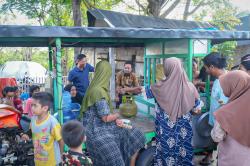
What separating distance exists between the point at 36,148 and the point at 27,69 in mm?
16135

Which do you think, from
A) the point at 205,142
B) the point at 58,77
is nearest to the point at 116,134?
the point at 58,77

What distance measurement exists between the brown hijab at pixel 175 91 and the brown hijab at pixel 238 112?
0.88 m

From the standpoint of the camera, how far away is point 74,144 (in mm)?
2701

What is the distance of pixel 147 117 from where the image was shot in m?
5.06

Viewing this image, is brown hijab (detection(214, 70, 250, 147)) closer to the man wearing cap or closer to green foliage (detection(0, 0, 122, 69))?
the man wearing cap

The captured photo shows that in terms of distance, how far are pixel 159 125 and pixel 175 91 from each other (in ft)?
1.82

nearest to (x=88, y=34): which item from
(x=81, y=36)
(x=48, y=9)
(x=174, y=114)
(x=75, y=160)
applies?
(x=81, y=36)

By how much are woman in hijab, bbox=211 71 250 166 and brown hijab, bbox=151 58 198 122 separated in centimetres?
82

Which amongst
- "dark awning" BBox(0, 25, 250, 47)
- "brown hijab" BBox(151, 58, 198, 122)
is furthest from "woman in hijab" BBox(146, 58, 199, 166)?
"dark awning" BBox(0, 25, 250, 47)

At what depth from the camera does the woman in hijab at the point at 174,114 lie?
3.63 metres

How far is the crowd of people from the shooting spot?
2.72 metres

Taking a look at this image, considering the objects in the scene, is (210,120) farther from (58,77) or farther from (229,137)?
(58,77)

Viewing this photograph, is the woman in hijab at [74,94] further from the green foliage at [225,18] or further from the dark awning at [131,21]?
the green foliage at [225,18]

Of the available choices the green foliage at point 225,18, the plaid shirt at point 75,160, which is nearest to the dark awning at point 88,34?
the plaid shirt at point 75,160
